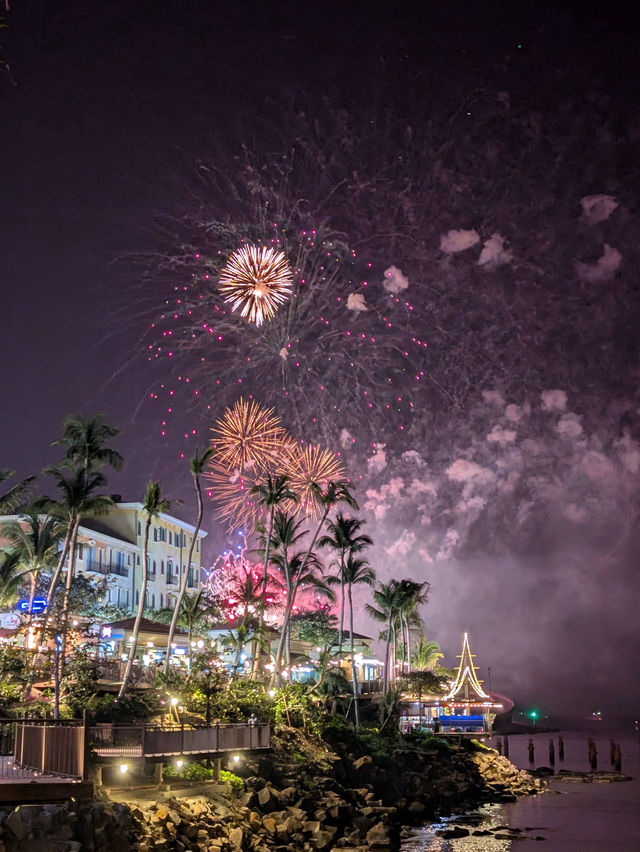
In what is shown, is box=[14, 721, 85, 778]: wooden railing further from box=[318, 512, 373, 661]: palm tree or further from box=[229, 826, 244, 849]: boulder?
box=[318, 512, 373, 661]: palm tree

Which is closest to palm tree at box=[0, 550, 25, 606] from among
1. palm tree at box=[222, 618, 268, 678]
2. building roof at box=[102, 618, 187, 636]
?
building roof at box=[102, 618, 187, 636]

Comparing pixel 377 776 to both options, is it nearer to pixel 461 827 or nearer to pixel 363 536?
pixel 461 827

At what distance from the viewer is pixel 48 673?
42.4 metres

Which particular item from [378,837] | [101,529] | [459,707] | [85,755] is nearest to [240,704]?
[378,837]

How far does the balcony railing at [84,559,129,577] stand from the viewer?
78.8 meters

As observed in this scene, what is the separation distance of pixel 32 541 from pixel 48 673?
21.6 m

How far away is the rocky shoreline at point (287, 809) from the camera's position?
26609 mm

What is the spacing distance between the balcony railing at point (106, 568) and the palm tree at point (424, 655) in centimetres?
4292

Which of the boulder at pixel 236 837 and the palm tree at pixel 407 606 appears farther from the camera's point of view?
the palm tree at pixel 407 606

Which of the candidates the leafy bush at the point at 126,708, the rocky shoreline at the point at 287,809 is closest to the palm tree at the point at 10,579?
the leafy bush at the point at 126,708

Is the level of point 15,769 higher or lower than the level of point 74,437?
lower

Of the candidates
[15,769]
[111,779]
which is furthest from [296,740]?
[15,769]

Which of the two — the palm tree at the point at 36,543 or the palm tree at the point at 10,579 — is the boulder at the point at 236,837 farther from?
the palm tree at the point at 10,579

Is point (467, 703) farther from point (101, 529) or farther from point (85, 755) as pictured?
point (85, 755)
